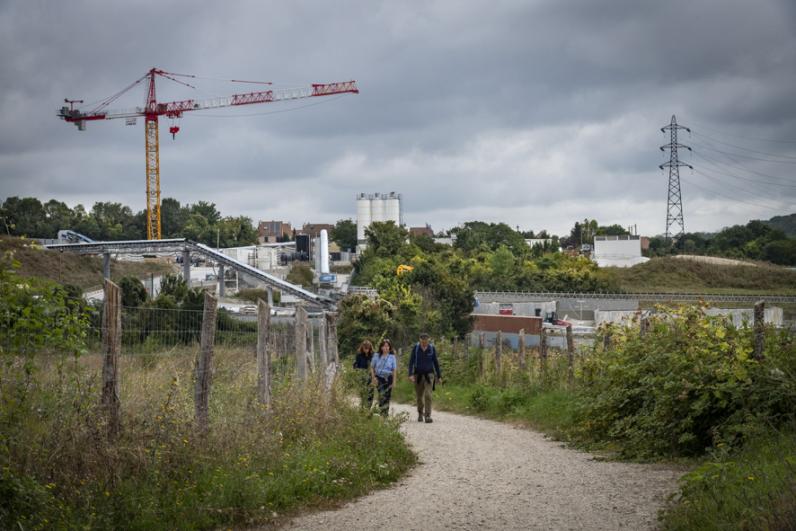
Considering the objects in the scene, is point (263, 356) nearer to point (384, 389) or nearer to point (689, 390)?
point (384, 389)

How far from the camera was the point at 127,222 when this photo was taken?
175 m

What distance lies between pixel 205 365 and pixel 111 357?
1.47m

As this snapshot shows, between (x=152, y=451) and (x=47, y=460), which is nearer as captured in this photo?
(x=47, y=460)

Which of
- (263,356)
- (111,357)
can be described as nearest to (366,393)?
(263,356)

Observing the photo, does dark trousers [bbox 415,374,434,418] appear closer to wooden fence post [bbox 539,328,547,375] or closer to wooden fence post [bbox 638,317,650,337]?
wooden fence post [bbox 539,328,547,375]

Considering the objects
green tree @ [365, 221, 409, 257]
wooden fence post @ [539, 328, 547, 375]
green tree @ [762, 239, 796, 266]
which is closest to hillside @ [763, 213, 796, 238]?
green tree @ [762, 239, 796, 266]

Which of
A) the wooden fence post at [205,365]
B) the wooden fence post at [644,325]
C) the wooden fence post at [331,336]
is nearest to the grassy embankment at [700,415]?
the wooden fence post at [644,325]

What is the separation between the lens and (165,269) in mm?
120000

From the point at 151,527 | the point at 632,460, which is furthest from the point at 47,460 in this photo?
the point at 632,460

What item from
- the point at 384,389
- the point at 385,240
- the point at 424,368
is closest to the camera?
the point at 384,389

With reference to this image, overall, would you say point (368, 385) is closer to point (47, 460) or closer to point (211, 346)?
point (211, 346)

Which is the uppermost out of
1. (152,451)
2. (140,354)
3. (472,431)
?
(140,354)

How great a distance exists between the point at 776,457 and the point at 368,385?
30.3ft

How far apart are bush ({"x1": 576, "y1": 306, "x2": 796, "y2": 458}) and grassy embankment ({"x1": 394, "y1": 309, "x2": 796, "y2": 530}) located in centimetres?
2
